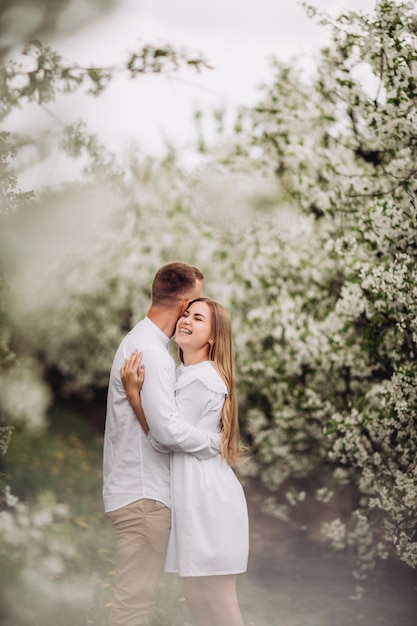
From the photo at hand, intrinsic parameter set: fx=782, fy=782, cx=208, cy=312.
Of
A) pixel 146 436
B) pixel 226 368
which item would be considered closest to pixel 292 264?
pixel 226 368

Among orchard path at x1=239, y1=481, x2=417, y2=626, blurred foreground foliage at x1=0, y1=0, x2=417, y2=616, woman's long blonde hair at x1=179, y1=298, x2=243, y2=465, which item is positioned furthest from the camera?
orchard path at x1=239, y1=481, x2=417, y2=626

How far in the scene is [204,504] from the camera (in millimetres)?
3375

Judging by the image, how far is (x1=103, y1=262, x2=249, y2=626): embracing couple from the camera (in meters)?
3.36

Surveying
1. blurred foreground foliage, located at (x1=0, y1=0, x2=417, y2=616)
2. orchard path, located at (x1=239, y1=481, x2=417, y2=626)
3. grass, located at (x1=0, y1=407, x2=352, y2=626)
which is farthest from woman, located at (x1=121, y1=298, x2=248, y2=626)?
orchard path, located at (x1=239, y1=481, x2=417, y2=626)

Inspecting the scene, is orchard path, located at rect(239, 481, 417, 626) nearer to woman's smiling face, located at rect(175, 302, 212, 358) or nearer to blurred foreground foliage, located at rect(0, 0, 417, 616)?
blurred foreground foliage, located at rect(0, 0, 417, 616)

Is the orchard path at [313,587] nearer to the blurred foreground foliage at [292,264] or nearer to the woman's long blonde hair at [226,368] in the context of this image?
the blurred foreground foliage at [292,264]

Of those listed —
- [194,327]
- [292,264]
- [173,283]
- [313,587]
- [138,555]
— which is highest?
[173,283]

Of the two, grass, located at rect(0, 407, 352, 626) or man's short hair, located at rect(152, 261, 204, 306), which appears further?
grass, located at rect(0, 407, 352, 626)

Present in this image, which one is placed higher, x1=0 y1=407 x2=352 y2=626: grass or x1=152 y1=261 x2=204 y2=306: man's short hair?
x1=152 y1=261 x2=204 y2=306: man's short hair

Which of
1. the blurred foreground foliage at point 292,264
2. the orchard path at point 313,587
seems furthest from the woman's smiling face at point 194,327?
the orchard path at point 313,587

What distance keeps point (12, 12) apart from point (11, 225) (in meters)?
1.44

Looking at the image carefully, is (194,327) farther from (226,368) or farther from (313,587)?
(313,587)

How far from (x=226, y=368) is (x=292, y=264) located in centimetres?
363

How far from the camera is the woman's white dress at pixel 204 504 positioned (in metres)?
3.36
